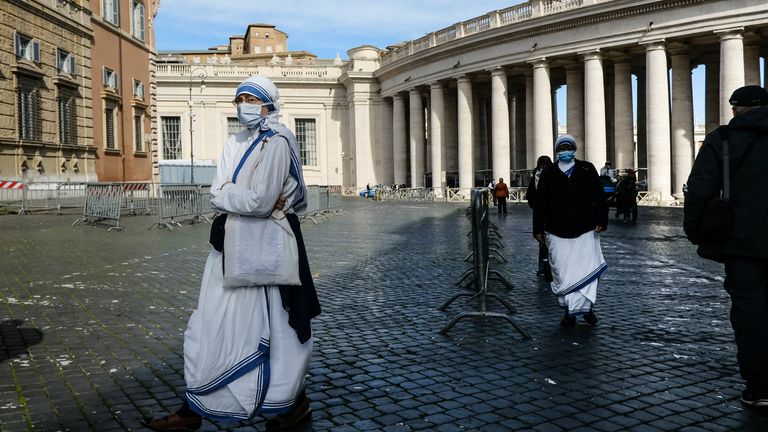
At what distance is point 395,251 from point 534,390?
31.6 feet

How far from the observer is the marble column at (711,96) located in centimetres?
3962

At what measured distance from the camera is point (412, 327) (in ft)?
23.2

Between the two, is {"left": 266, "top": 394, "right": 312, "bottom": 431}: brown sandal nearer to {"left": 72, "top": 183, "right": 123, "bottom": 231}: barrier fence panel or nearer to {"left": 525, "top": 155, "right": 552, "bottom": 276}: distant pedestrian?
{"left": 525, "top": 155, "right": 552, "bottom": 276}: distant pedestrian

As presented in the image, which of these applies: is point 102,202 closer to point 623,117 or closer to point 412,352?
point 412,352

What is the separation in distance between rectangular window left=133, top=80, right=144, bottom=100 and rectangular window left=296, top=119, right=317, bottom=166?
93.7ft

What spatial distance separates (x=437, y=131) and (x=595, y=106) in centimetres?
1568

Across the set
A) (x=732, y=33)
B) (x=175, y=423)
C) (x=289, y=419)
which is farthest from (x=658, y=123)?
(x=175, y=423)

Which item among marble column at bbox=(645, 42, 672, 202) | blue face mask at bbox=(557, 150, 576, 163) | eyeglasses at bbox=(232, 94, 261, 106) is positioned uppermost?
marble column at bbox=(645, 42, 672, 202)

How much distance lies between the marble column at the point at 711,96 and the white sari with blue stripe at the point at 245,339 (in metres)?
40.3

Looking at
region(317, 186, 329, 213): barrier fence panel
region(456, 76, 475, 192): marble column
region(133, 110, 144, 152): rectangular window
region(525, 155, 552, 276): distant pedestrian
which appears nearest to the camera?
region(525, 155, 552, 276): distant pedestrian

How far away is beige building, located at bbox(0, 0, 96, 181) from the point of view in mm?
24000

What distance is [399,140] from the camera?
5747 centimetres

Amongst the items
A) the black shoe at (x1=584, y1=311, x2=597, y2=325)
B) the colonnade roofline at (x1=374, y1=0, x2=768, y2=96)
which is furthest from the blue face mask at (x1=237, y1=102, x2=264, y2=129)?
the colonnade roofline at (x1=374, y1=0, x2=768, y2=96)

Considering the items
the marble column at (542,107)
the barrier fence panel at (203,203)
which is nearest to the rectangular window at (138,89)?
the barrier fence panel at (203,203)
